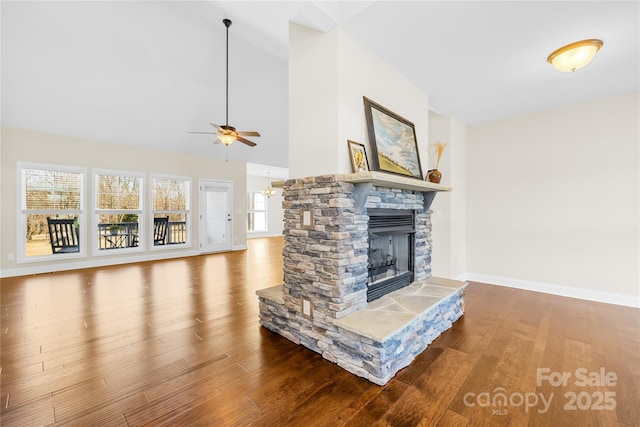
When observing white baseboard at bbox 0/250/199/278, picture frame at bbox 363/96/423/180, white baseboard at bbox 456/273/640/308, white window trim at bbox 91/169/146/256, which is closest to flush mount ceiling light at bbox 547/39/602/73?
picture frame at bbox 363/96/423/180

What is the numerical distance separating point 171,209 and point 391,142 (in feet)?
20.2

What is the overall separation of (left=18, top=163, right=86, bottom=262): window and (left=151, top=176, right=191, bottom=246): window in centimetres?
137

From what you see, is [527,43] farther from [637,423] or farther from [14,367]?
[14,367]

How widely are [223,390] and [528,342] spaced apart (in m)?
2.55

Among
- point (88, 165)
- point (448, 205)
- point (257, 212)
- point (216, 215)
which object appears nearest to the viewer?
point (448, 205)

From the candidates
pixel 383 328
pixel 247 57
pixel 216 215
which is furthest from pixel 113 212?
pixel 383 328

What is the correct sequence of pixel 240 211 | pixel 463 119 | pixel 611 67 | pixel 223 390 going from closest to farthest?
pixel 223 390
pixel 611 67
pixel 463 119
pixel 240 211

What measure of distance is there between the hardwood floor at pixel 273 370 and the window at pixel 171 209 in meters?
3.37

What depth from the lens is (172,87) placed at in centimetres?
476

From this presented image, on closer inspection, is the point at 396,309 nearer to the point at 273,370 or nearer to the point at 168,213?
the point at 273,370

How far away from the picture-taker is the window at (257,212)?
463 inches

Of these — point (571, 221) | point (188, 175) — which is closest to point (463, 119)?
point (571, 221)

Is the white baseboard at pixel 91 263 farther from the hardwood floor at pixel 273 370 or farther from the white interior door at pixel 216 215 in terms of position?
the hardwood floor at pixel 273 370

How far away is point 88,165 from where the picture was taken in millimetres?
5637
